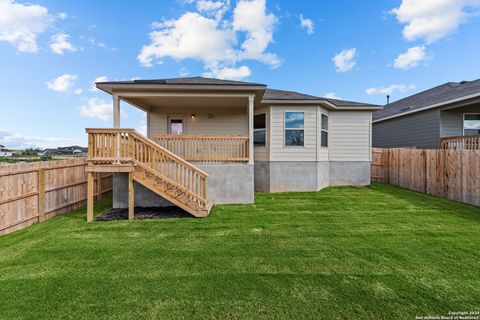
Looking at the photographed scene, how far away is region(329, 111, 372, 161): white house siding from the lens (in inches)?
387

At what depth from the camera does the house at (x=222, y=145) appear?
5801 mm

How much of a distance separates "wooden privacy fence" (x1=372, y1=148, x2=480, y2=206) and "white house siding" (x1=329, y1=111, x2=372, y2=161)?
1.96m

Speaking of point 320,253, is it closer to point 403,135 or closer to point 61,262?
point 61,262

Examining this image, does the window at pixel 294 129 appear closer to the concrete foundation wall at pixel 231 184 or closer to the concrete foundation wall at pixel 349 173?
the concrete foundation wall at pixel 349 173

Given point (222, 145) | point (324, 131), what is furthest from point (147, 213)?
point (324, 131)

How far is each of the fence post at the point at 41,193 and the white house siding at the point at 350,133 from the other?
10053 millimetres

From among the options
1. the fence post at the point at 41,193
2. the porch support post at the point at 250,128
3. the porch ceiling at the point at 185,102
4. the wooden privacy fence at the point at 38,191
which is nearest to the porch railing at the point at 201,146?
the porch support post at the point at 250,128

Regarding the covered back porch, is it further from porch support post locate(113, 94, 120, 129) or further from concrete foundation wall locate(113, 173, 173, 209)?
concrete foundation wall locate(113, 173, 173, 209)

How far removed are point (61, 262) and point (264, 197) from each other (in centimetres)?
575

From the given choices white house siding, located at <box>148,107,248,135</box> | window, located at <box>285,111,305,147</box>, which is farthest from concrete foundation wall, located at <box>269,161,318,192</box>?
white house siding, located at <box>148,107,248,135</box>

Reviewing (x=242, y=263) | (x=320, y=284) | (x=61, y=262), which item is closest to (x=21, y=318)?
(x=61, y=262)

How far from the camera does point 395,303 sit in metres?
2.47

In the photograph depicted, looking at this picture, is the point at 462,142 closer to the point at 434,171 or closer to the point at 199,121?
the point at 434,171

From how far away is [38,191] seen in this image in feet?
17.4
